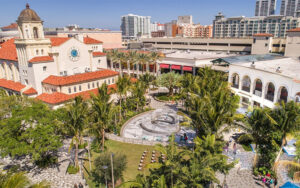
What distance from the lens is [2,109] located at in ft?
125

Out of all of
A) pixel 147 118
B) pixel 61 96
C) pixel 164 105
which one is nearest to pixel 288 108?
pixel 147 118

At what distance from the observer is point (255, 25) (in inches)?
6924

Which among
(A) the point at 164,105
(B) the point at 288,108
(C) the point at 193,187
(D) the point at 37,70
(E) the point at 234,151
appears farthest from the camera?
(A) the point at 164,105

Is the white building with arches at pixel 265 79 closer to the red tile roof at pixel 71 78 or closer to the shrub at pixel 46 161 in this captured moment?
the red tile roof at pixel 71 78

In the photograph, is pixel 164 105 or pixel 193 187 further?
pixel 164 105

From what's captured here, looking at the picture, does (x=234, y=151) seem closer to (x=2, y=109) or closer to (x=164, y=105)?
(x=164, y=105)

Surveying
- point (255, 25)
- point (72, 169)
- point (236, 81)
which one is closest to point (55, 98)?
point (72, 169)

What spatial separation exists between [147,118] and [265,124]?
1053 inches

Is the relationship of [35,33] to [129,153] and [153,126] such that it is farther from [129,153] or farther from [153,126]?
[129,153]

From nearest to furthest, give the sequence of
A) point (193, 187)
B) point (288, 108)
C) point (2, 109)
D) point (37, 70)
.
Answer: point (193, 187), point (288, 108), point (2, 109), point (37, 70)

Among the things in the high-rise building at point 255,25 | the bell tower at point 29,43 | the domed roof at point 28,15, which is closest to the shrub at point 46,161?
the bell tower at point 29,43

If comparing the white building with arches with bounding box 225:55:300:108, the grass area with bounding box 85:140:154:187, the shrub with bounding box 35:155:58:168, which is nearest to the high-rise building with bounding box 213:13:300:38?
the white building with arches with bounding box 225:55:300:108

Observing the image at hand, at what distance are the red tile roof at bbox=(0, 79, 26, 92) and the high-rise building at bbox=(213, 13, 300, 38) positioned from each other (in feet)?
560

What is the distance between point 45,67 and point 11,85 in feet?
40.1
